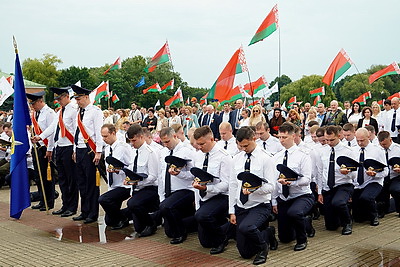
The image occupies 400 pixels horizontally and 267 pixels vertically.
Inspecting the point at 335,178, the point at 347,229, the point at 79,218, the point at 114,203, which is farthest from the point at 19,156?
the point at 347,229

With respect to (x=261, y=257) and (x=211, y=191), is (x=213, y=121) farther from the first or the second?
(x=261, y=257)

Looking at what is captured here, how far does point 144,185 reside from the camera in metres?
7.67

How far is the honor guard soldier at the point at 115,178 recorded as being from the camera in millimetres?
7736

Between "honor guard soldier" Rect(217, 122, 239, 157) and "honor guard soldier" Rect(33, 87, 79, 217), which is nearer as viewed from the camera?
"honor guard soldier" Rect(217, 122, 239, 157)

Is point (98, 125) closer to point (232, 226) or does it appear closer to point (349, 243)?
point (232, 226)

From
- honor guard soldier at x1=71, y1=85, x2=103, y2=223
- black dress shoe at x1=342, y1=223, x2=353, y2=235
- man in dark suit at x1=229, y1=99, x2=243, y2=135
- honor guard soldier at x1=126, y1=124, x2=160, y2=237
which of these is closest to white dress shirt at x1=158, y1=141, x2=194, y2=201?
honor guard soldier at x1=126, y1=124, x2=160, y2=237

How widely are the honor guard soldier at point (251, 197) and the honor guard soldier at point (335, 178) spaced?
159cm

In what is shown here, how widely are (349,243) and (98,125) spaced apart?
496cm

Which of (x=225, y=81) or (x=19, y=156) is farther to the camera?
(x=225, y=81)

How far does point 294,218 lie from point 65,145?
4.95 m

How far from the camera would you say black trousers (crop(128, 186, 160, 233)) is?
7.30 metres

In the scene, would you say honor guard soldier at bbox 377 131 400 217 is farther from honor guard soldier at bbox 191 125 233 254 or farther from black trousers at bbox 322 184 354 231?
honor guard soldier at bbox 191 125 233 254

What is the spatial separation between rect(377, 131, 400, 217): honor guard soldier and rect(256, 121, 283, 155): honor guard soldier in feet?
6.50

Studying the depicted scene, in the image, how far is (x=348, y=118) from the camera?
44.2 feet
